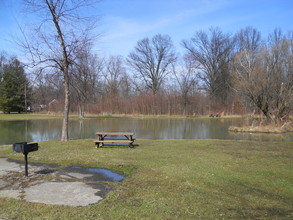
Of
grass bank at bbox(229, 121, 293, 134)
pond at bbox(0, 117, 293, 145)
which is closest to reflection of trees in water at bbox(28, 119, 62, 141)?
pond at bbox(0, 117, 293, 145)

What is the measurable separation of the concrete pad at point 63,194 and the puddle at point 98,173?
68 cm

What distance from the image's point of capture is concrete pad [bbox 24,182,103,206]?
4750 millimetres

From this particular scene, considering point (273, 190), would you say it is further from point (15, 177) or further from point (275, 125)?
point (275, 125)

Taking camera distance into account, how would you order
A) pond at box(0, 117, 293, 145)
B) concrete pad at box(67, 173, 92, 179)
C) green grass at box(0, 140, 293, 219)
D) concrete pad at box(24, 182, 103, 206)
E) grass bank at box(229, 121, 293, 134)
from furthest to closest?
grass bank at box(229, 121, 293, 134) → pond at box(0, 117, 293, 145) → concrete pad at box(67, 173, 92, 179) → concrete pad at box(24, 182, 103, 206) → green grass at box(0, 140, 293, 219)

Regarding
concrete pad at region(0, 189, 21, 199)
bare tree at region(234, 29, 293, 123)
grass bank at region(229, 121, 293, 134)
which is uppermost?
bare tree at region(234, 29, 293, 123)

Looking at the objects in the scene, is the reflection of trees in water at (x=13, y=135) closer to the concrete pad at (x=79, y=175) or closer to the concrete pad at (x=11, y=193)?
the concrete pad at (x=79, y=175)

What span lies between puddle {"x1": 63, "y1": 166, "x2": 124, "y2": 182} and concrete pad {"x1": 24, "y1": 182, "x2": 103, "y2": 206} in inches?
26.8

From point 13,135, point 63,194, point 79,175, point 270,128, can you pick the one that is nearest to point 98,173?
point 79,175

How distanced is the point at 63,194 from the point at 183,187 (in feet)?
7.90

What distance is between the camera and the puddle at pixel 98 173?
6387 mm

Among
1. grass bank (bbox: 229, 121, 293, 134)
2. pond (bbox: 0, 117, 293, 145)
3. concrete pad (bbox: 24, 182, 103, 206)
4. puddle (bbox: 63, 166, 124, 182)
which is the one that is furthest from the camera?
grass bank (bbox: 229, 121, 293, 134)

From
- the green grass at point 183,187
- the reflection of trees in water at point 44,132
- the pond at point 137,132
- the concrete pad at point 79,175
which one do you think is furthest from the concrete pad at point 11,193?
the reflection of trees in water at point 44,132

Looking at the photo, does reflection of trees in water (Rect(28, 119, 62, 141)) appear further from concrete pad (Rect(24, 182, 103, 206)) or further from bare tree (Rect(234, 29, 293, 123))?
bare tree (Rect(234, 29, 293, 123))

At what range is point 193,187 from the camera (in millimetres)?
5551
